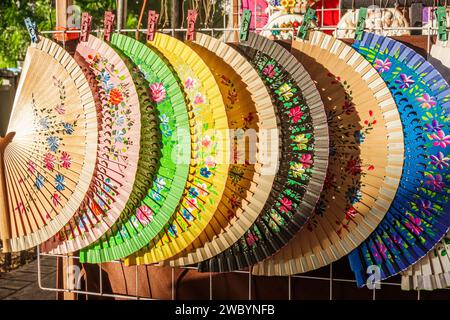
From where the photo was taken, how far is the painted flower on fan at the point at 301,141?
1473mm

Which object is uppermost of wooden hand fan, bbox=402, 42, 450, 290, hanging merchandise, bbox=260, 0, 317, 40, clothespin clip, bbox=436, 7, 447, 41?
hanging merchandise, bbox=260, 0, 317, 40

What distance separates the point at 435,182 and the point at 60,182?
1107 mm

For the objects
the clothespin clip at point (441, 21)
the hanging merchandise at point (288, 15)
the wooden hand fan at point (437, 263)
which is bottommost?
the wooden hand fan at point (437, 263)

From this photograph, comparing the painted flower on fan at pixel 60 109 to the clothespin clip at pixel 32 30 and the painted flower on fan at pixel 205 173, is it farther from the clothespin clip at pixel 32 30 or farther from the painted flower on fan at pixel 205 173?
the painted flower on fan at pixel 205 173

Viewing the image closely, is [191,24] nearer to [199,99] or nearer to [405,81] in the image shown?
[199,99]

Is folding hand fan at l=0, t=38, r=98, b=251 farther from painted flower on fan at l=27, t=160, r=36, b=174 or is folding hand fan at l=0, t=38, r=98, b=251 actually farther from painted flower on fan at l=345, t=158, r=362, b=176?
painted flower on fan at l=345, t=158, r=362, b=176

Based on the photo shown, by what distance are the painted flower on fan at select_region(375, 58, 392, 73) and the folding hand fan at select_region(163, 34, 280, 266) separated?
0.31 metres

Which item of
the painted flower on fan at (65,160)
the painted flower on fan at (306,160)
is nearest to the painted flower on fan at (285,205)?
the painted flower on fan at (306,160)

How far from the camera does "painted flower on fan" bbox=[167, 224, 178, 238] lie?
1597 millimetres

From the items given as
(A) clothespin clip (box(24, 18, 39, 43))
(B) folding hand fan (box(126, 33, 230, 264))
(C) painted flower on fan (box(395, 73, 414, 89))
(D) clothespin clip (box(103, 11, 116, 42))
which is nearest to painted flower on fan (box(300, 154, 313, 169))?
(B) folding hand fan (box(126, 33, 230, 264))

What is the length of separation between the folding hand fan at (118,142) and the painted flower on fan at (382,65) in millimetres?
647

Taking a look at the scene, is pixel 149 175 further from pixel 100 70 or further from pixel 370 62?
pixel 370 62

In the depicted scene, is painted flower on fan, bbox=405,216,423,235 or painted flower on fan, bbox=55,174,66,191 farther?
painted flower on fan, bbox=55,174,66,191
